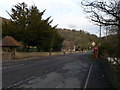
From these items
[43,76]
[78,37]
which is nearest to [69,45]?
[78,37]

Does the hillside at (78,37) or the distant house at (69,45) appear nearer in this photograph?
the distant house at (69,45)

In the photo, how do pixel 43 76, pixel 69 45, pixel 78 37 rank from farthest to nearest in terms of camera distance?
pixel 78 37
pixel 69 45
pixel 43 76

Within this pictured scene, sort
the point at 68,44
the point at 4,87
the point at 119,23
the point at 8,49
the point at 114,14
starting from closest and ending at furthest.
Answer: the point at 119,23
the point at 114,14
the point at 4,87
the point at 8,49
the point at 68,44

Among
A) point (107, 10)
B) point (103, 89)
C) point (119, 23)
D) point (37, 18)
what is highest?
point (37, 18)

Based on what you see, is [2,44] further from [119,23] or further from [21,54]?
[119,23]

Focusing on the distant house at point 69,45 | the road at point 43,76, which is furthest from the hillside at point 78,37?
the road at point 43,76

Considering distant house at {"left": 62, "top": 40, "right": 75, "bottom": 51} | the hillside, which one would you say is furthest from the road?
the hillside

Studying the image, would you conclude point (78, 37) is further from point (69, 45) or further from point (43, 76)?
point (43, 76)

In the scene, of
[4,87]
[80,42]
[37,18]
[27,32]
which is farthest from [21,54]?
[80,42]

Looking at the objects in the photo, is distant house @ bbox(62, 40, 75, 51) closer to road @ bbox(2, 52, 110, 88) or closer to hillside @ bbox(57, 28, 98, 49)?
hillside @ bbox(57, 28, 98, 49)

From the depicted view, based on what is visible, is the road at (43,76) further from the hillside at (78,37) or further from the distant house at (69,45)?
the hillside at (78,37)

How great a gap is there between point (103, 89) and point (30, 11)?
4696 centimetres

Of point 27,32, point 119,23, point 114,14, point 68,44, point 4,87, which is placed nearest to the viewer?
point 119,23

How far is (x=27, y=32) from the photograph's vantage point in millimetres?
53969
